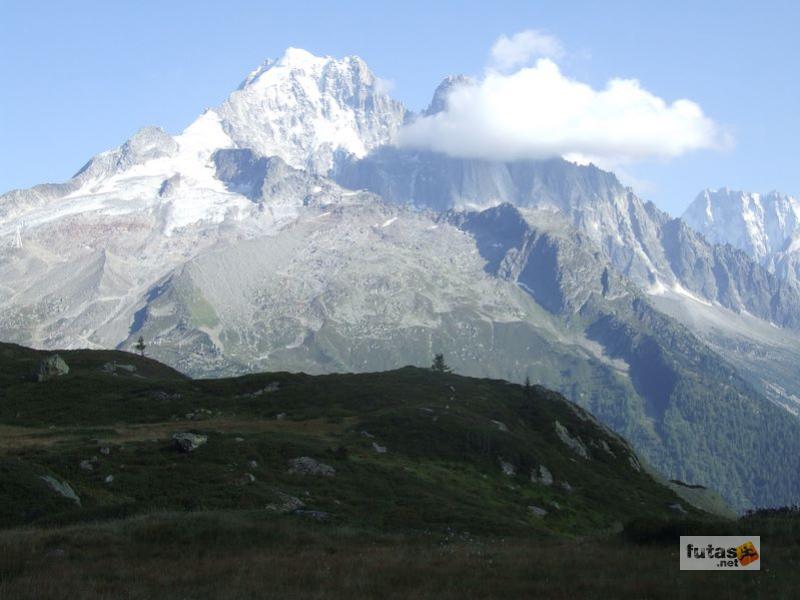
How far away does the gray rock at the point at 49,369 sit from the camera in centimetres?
10631

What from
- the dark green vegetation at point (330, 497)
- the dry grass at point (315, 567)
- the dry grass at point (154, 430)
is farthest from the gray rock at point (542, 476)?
the dry grass at point (315, 567)

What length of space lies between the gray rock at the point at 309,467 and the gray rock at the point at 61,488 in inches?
727

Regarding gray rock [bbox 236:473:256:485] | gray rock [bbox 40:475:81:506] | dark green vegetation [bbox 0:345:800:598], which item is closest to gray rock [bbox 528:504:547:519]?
dark green vegetation [bbox 0:345:800:598]

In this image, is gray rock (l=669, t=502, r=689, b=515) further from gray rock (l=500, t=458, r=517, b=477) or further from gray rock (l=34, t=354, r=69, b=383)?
gray rock (l=34, t=354, r=69, b=383)

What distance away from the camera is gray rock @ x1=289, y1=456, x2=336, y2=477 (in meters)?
61.2

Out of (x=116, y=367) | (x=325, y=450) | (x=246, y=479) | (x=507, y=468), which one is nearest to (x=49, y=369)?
(x=116, y=367)

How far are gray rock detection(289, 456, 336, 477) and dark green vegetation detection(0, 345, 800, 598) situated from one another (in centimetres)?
80

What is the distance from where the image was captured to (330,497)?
54.8 metres

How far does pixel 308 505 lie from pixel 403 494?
981 cm

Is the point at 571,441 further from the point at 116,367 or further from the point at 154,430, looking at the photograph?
the point at 116,367

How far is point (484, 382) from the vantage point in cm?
13562

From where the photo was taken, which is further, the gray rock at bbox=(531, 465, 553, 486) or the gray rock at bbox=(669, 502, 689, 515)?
the gray rock at bbox=(669, 502, 689, 515)

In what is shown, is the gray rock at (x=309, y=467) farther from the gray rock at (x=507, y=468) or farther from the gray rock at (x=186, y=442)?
the gray rock at (x=507, y=468)

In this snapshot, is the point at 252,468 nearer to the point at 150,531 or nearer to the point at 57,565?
the point at 150,531
